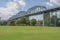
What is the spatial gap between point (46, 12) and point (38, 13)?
6751 mm

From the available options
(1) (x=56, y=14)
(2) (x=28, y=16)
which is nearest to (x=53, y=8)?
(1) (x=56, y=14)

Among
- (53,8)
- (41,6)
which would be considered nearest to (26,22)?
(41,6)

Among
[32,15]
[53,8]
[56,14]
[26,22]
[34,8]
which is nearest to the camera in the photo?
[53,8]

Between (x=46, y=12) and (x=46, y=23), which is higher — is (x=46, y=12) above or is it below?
above

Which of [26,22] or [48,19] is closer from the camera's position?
[48,19]

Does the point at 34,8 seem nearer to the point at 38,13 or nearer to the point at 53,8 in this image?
the point at 38,13

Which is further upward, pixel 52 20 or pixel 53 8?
pixel 53 8

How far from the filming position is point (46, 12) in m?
95.9

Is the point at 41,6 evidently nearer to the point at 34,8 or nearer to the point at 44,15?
the point at 34,8

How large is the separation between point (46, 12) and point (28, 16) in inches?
853

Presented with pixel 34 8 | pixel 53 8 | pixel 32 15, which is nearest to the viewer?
pixel 53 8

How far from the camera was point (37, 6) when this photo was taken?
11712 cm

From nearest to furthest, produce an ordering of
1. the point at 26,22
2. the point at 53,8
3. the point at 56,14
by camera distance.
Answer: the point at 53,8 → the point at 56,14 → the point at 26,22

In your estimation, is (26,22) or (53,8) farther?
(26,22)
